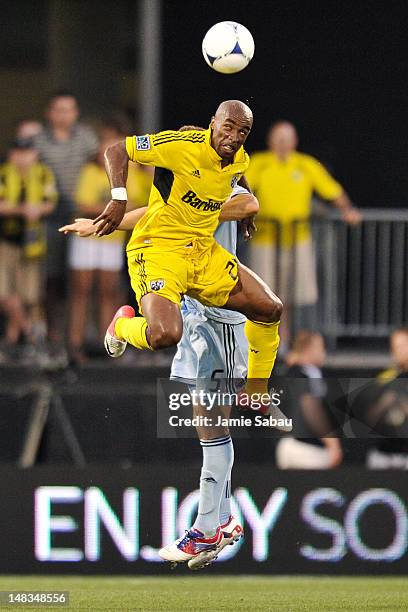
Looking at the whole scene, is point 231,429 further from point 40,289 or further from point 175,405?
point 40,289

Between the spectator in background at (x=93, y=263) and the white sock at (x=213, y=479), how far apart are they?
335cm

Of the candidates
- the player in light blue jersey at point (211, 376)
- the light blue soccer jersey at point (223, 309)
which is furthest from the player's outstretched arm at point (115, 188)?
the light blue soccer jersey at point (223, 309)

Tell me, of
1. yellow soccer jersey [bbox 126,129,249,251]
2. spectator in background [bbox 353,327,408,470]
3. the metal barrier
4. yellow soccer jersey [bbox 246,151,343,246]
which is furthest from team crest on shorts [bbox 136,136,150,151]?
the metal barrier

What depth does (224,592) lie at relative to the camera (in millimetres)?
11070

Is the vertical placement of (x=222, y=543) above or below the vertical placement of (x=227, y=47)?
below

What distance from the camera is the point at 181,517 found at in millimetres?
11891

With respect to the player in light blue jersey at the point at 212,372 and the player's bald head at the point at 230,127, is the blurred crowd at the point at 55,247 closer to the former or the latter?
the player in light blue jersey at the point at 212,372

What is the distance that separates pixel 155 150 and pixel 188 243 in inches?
21.9

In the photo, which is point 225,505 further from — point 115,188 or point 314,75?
point 314,75

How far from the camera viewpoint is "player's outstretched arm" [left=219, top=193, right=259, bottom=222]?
8289mm

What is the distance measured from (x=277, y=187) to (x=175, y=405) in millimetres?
3329

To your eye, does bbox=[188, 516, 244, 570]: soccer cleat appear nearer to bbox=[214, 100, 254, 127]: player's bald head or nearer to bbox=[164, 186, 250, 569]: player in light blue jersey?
bbox=[164, 186, 250, 569]: player in light blue jersey

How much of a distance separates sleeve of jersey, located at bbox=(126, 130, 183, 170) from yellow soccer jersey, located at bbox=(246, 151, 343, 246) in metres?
2.57

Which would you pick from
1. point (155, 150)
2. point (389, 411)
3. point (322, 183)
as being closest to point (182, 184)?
point (155, 150)
